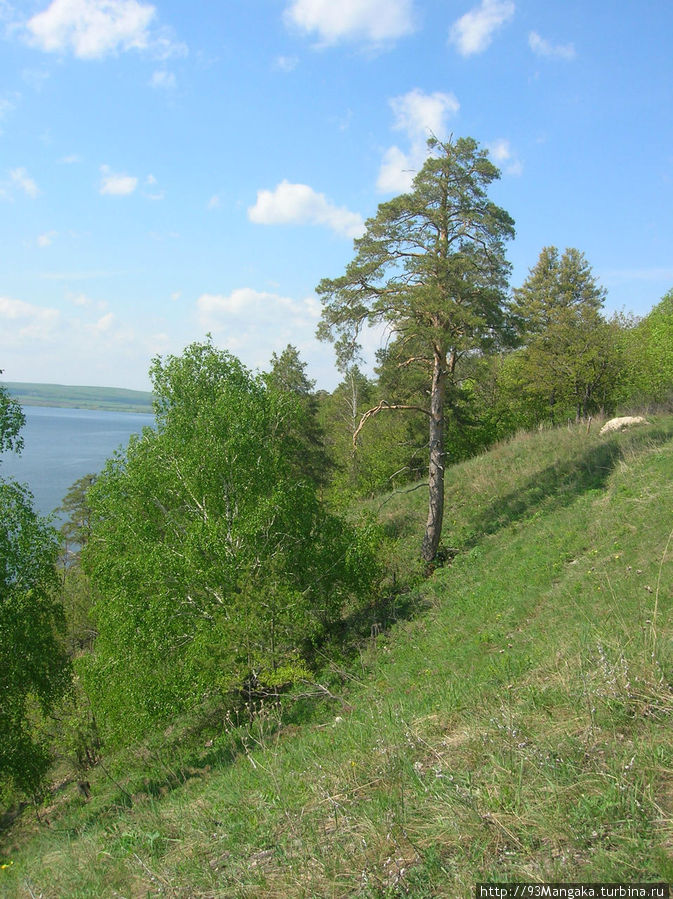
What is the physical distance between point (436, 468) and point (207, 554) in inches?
316

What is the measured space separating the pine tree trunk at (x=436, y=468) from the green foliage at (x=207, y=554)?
292 centimetres

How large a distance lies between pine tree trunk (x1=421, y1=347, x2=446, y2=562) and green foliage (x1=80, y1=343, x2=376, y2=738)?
2918mm

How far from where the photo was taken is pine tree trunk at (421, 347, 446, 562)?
56.0 feet

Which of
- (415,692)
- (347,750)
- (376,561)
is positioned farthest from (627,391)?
(347,750)

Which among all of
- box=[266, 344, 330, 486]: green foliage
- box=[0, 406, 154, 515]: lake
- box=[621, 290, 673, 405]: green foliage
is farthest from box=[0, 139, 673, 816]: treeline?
box=[0, 406, 154, 515]: lake

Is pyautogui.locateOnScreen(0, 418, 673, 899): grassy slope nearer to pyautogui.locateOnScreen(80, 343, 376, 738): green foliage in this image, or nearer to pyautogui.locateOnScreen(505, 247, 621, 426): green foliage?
pyautogui.locateOnScreen(80, 343, 376, 738): green foliage

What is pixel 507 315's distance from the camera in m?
16.8

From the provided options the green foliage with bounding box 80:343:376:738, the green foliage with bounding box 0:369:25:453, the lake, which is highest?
the green foliage with bounding box 0:369:25:453

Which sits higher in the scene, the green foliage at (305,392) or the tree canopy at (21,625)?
the green foliage at (305,392)

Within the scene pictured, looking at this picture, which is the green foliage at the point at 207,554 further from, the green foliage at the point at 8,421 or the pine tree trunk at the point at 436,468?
the pine tree trunk at the point at 436,468

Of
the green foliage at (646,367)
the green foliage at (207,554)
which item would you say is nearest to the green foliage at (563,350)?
the green foliage at (646,367)

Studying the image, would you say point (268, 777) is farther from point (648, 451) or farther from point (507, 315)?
point (648, 451)

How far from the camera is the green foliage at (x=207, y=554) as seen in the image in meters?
11.6

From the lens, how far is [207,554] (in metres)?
12.0
